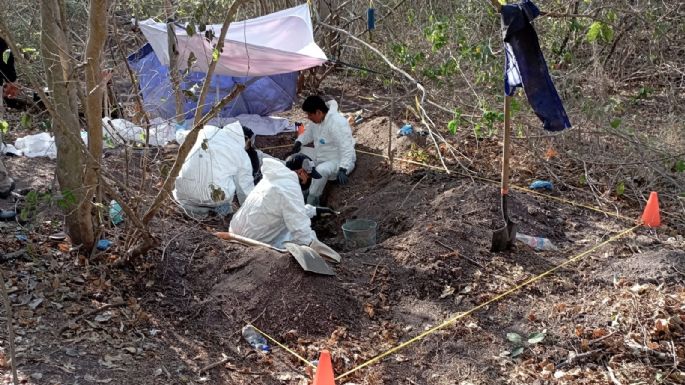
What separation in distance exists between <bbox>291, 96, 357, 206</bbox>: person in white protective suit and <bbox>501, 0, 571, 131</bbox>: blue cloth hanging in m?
2.82

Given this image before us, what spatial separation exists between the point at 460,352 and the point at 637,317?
3.32 feet

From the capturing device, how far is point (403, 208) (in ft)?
19.4

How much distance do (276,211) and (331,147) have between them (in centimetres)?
221

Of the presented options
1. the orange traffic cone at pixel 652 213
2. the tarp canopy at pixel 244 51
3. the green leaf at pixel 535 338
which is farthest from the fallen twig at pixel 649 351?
the tarp canopy at pixel 244 51

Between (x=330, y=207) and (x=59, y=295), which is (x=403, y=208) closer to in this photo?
(x=330, y=207)

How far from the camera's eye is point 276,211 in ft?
16.8

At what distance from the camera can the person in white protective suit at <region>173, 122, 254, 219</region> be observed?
5.98m

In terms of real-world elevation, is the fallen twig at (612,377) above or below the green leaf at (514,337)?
above

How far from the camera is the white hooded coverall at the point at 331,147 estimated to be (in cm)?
701

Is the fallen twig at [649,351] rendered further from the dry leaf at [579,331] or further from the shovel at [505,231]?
the shovel at [505,231]

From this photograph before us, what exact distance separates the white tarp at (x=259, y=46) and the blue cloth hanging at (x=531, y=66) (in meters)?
3.09

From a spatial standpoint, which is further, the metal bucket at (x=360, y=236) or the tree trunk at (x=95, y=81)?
the metal bucket at (x=360, y=236)

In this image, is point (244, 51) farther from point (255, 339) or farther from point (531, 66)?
point (255, 339)

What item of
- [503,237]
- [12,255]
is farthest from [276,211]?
[12,255]
